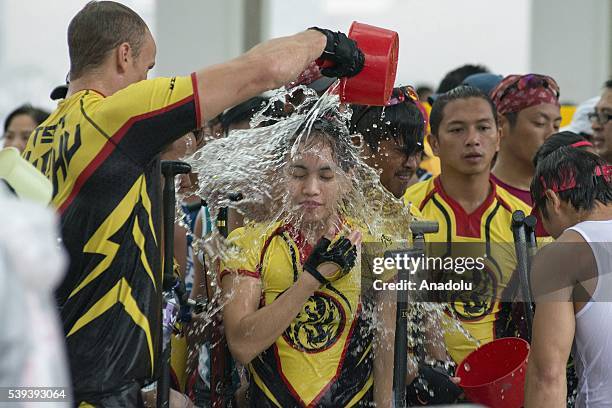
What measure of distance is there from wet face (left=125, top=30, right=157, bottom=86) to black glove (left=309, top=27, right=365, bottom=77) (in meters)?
0.50

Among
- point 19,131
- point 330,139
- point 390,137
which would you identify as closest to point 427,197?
point 390,137

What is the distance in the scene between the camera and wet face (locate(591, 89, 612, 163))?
4918 millimetres

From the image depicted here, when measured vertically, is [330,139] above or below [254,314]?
above

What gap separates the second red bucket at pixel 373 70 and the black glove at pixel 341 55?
0.20ft

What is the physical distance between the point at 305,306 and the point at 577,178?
3.13ft

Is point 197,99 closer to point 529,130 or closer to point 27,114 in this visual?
point 529,130

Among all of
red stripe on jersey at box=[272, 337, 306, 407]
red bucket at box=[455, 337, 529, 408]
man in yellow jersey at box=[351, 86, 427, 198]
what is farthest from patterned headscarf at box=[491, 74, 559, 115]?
red stripe on jersey at box=[272, 337, 306, 407]

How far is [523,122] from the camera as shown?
4957 mm

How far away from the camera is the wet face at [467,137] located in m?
4.26

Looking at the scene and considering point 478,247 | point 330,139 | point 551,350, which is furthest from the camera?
point 478,247

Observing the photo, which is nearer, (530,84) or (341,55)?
(341,55)

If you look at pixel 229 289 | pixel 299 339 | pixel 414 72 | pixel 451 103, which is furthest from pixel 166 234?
pixel 414 72

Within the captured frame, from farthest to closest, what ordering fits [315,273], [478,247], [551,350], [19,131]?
[19,131], [478,247], [315,273], [551,350]

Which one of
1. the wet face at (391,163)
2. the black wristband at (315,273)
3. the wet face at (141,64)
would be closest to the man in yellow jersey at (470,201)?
the wet face at (391,163)
